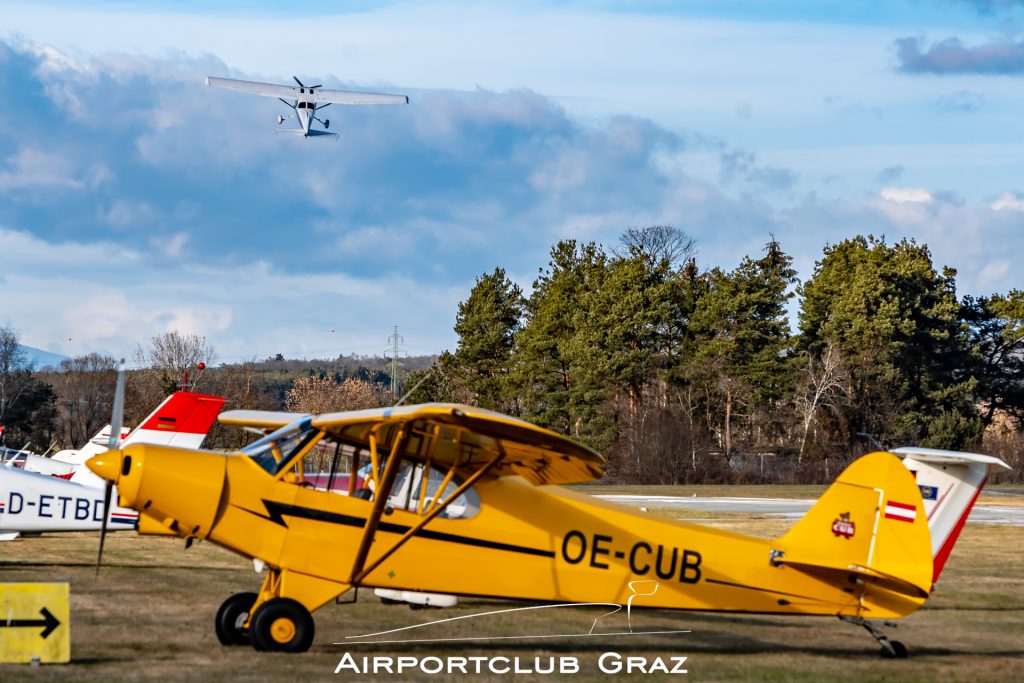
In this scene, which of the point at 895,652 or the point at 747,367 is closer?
the point at 895,652

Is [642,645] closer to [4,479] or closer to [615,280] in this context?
[4,479]

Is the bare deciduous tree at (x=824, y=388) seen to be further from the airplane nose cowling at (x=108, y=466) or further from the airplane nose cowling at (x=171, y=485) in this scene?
the airplane nose cowling at (x=108, y=466)

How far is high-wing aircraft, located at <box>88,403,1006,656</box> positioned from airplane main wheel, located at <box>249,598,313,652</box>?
11 millimetres

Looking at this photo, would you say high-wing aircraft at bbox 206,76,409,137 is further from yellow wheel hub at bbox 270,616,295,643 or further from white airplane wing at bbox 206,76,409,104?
yellow wheel hub at bbox 270,616,295,643

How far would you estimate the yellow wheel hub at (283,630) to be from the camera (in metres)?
9.98

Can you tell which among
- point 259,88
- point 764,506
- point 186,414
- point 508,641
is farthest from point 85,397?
point 508,641

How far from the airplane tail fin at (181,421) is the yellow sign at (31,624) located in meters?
9.79

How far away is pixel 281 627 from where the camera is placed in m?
10.0

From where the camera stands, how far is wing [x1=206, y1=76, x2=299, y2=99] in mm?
54438

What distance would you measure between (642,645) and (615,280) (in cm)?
5431

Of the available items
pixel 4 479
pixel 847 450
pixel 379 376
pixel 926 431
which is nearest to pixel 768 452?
A: pixel 847 450

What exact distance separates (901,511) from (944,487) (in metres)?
1.44

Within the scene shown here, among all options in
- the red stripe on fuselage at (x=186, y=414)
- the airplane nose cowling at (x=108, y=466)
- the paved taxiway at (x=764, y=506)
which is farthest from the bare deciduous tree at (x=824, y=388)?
the airplane nose cowling at (x=108, y=466)
